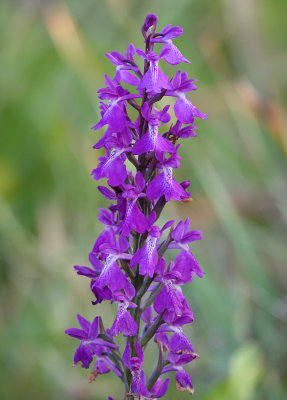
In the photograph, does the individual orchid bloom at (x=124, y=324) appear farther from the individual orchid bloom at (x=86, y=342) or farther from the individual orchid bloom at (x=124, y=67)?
the individual orchid bloom at (x=124, y=67)

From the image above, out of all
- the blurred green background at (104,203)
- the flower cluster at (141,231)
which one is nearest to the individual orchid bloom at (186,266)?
the flower cluster at (141,231)

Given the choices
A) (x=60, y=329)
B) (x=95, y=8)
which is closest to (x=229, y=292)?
(x=60, y=329)

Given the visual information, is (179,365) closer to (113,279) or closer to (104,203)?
(113,279)

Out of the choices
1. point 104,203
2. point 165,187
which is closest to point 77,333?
point 165,187

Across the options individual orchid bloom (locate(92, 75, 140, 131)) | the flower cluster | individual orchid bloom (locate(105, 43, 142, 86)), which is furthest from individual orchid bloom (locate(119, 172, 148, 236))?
individual orchid bloom (locate(105, 43, 142, 86))

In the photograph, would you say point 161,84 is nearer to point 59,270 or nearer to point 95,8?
point 59,270

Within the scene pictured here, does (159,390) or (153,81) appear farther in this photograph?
(159,390)
